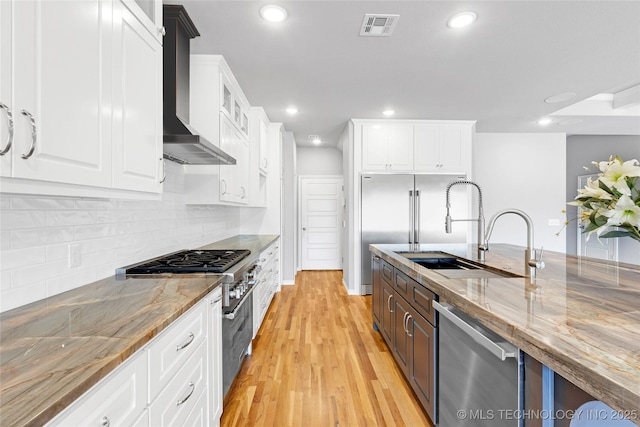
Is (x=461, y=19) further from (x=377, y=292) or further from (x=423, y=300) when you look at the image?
(x=377, y=292)

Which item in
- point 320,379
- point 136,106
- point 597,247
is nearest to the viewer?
point 136,106

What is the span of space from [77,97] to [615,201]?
1.68 meters

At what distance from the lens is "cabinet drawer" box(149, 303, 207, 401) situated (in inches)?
38.1

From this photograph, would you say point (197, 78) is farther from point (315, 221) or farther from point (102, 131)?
point (315, 221)

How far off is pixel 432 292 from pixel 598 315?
2.19 feet

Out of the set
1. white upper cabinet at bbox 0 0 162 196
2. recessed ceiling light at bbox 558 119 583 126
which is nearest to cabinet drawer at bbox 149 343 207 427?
white upper cabinet at bbox 0 0 162 196

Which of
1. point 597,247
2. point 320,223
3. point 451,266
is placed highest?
point 320,223

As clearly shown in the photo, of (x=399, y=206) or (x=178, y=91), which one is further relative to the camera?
(x=399, y=206)

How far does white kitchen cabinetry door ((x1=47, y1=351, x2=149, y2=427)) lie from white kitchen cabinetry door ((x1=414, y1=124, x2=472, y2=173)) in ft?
13.8

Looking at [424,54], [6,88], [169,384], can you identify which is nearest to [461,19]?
[424,54]

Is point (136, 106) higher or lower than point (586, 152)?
lower

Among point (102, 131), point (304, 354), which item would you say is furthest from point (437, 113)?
point (102, 131)

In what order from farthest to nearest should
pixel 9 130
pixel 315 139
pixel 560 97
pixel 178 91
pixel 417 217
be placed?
1. pixel 315 139
2. pixel 417 217
3. pixel 560 97
4. pixel 178 91
5. pixel 9 130

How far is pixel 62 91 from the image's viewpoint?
899 millimetres
